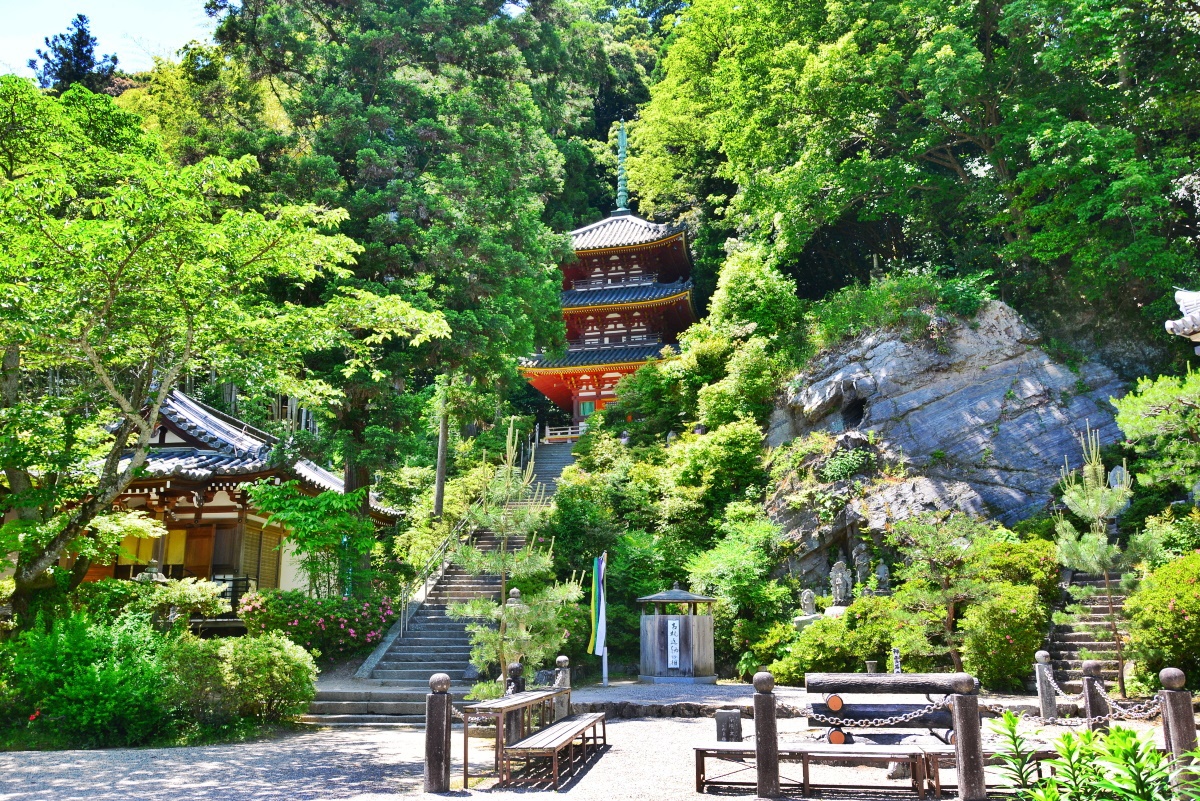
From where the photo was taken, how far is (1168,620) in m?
12.4

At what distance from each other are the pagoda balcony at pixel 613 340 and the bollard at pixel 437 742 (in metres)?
30.1

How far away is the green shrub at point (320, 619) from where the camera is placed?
49.2 feet

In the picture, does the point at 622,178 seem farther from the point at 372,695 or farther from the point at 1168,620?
the point at 1168,620

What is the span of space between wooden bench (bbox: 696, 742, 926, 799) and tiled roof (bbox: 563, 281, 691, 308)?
2896cm

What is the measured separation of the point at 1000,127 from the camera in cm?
2214

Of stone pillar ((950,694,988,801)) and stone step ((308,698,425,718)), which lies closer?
stone pillar ((950,694,988,801))

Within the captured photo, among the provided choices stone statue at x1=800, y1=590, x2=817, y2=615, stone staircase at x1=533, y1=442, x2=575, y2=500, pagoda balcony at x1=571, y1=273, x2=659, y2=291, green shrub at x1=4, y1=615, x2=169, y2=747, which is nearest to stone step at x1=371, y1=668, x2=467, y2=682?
green shrub at x1=4, y1=615, x2=169, y2=747

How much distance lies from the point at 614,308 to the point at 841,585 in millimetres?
21119

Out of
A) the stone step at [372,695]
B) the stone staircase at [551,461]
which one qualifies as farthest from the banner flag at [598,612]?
the stone staircase at [551,461]

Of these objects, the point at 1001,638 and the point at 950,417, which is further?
the point at 950,417

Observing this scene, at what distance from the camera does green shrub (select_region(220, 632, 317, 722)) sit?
1079cm

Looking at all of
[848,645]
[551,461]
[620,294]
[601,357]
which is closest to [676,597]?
[848,645]

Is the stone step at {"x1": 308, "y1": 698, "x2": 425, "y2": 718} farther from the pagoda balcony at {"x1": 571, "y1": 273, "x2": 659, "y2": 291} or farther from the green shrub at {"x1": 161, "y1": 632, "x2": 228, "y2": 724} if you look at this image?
the pagoda balcony at {"x1": 571, "y1": 273, "x2": 659, "y2": 291}

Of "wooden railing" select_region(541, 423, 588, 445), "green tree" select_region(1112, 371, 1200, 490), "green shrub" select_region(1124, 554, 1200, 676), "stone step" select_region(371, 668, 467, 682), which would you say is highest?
"wooden railing" select_region(541, 423, 588, 445)
